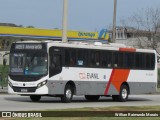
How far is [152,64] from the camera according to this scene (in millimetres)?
30922

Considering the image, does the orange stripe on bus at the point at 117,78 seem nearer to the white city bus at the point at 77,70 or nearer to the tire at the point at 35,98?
the white city bus at the point at 77,70

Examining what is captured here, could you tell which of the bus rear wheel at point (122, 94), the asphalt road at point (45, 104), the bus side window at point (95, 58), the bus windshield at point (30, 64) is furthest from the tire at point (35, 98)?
the bus rear wheel at point (122, 94)

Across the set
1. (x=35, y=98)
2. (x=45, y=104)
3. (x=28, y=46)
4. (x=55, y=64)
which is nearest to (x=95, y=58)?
(x=55, y=64)

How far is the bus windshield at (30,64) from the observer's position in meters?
24.2

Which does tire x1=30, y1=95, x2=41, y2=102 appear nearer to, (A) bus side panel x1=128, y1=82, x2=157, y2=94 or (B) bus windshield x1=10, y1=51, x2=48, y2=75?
(B) bus windshield x1=10, y1=51, x2=48, y2=75

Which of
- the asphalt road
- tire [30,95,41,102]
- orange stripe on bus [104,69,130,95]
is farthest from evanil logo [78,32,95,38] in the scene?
tire [30,95,41,102]

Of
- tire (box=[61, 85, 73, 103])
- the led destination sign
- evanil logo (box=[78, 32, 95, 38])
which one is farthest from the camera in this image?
evanil logo (box=[78, 32, 95, 38])

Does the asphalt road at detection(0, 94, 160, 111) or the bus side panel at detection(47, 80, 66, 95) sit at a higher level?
the bus side panel at detection(47, 80, 66, 95)

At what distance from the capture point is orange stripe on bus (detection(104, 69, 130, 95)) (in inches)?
1109

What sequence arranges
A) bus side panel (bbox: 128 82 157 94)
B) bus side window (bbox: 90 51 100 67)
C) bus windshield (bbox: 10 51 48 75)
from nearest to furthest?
bus windshield (bbox: 10 51 48 75)
bus side window (bbox: 90 51 100 67)
bus side panel (bbox: 128 82 157 94)

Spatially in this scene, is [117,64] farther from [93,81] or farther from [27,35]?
[27,35]

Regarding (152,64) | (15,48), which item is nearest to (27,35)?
(152,64)

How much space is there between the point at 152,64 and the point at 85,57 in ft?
20.0

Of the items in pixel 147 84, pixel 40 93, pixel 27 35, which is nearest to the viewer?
pixel 40 93
